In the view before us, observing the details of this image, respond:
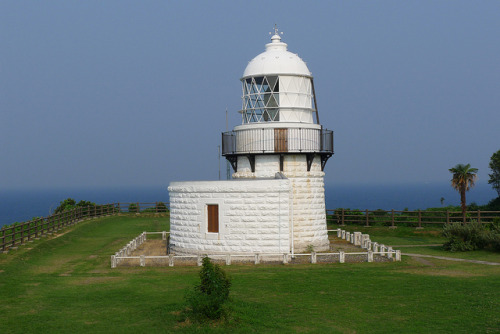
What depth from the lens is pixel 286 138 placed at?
86.9ft

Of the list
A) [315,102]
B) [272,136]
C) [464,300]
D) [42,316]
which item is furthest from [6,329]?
[315,102]

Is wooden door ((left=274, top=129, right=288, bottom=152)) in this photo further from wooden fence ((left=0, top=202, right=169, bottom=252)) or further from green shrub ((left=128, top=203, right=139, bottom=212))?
green shrub ((left=128, top=203, right=139, bottom=212))

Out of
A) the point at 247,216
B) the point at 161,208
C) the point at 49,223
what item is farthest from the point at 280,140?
the point at 161,208

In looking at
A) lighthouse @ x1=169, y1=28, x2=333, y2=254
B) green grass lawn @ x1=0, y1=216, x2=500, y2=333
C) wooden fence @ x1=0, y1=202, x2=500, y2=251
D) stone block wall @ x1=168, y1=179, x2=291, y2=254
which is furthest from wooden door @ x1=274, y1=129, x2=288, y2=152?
wooden fence @ x1=0, y1=202, x2=500, y2=251

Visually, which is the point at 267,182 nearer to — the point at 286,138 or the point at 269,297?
the point at 286,138

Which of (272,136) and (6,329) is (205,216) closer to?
(272,136)

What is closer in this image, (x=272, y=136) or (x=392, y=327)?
(x=392, y=327)

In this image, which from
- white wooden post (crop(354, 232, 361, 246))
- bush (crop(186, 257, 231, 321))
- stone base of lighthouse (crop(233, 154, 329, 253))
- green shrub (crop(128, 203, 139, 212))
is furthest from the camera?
green shrub (crop(128, 203, 139, 212))

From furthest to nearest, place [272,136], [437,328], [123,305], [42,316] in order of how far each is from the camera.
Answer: [272,136], [123,305], [42,316], [437,328]

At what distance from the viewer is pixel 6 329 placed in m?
13.0

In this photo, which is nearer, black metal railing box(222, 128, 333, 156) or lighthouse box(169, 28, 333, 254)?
lighthouse box(169, 28, 333, 254)

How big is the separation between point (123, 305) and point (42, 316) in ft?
6.87

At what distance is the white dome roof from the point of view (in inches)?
1070

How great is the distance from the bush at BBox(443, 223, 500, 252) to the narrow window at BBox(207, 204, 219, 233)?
35.9ft
